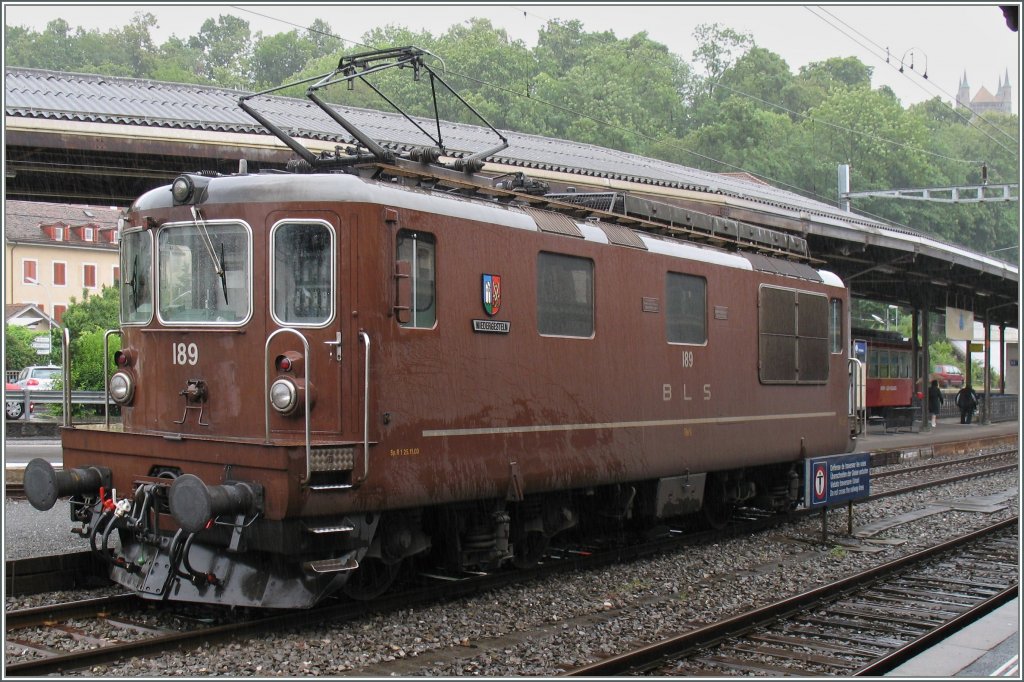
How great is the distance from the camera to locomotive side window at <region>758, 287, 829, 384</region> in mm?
12727

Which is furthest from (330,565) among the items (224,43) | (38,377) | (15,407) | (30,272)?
(224,43)

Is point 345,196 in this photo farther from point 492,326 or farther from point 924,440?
point 924,440

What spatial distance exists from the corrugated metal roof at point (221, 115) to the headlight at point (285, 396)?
6678 mm

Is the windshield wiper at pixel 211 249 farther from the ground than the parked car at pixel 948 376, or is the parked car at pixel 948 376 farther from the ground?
the windshield wiper at pixel 211 249

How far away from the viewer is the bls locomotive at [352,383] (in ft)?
24.7

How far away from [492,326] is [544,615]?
7.77 ft

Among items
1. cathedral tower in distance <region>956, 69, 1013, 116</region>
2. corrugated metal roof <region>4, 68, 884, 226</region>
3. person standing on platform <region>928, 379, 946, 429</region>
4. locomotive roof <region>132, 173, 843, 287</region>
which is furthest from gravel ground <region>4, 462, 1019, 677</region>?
cathedral tower in distance <region>956, 69, 1013, 116</region>

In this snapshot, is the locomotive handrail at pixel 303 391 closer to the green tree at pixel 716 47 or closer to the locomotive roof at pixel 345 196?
the locomotive roof at pixel 345 196

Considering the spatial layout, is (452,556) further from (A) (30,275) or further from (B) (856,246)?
(A) (30,275)

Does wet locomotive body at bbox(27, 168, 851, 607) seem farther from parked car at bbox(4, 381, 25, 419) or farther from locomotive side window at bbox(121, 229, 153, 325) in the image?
parked car at bbox(4, 381, 25, 419)

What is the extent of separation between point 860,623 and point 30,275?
50890mm

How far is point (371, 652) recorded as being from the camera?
7.12 meters

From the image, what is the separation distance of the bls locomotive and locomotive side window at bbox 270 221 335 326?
0.02 meters

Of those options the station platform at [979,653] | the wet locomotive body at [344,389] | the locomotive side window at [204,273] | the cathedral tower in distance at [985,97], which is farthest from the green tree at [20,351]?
the cathedral tower in distance at [985,97]
